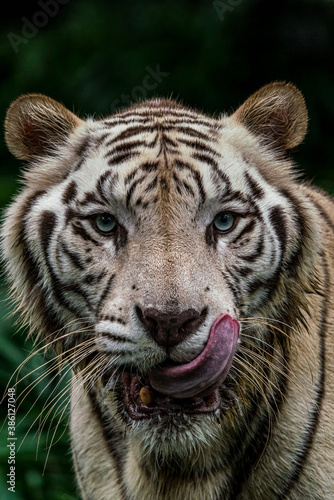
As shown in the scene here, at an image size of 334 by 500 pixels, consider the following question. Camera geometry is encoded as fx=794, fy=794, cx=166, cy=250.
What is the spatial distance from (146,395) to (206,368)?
237 mm

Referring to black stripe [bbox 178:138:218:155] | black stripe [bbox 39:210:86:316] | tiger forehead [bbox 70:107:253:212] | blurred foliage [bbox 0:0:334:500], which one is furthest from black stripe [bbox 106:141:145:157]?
blurred foliage [bbox 0:0:334:500]

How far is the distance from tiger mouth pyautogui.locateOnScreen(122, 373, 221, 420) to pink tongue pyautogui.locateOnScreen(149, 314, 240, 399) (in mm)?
91

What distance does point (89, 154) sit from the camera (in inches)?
81.5

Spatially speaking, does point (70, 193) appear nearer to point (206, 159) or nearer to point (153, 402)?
point (206, 159)

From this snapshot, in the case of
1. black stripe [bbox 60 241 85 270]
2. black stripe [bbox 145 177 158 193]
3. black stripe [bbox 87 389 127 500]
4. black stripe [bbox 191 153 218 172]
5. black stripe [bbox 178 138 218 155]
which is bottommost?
black stripe [bbox 87 389 127 500]

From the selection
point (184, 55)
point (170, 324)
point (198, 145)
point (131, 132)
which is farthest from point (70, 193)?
point (184, 55)

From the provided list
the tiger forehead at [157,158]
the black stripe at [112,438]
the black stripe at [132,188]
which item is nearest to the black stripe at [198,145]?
the tiger forehead at [157,158]

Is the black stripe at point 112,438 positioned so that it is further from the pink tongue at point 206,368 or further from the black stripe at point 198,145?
the black stripe at point 198,145

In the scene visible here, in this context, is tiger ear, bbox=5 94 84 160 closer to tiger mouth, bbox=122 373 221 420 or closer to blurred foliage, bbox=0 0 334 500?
tiger mouth, bbox=122 373 221 420

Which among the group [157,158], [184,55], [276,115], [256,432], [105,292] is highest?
[184,55]

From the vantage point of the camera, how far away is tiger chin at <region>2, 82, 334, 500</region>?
1741 mm

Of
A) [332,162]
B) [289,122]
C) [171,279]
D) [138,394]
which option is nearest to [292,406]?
[138,394]

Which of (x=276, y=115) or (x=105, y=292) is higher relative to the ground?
(x=276, y=115)

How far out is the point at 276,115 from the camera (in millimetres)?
2137
